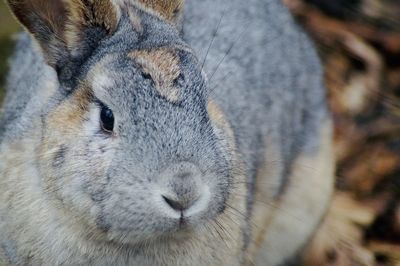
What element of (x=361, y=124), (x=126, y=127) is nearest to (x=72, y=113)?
(x=126, y=127)

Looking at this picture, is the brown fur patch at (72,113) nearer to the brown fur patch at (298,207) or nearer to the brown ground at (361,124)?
the brown fur patch at (298,207)

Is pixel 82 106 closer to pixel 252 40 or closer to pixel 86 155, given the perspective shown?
pixel 86 155

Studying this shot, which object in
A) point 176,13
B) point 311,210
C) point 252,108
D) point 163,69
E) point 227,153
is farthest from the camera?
point 311,210

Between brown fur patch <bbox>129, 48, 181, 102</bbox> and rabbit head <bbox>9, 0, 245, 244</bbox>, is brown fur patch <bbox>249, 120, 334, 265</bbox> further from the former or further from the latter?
brown fur patch <bbox>129, 48, 181, 102</bbox>

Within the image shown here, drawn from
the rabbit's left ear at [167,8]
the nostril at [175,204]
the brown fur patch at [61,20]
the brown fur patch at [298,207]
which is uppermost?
the rabbit's left ear at [167,8]

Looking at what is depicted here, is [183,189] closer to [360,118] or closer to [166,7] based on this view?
[166,7]

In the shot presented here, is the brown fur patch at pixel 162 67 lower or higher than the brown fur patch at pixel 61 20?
lower

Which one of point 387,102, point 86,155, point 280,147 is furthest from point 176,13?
point 387,102

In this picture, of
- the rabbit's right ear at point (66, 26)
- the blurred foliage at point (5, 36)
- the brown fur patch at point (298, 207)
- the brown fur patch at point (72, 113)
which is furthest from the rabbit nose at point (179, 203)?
the blurred foliage at point (5, 36)
